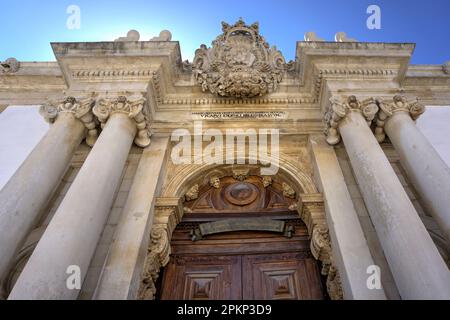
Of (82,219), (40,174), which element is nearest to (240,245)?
(82,219)

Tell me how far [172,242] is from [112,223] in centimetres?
116

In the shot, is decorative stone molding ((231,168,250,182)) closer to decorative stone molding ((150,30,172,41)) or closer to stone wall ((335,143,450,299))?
stone wall ((335,143,450,299))

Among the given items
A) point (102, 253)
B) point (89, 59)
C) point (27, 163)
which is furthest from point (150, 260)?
point (89, 59)

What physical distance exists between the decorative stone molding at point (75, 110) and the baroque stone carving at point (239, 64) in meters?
2.38

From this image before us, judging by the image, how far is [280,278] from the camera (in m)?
4.98

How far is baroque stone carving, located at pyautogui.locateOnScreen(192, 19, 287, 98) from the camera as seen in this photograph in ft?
21.5

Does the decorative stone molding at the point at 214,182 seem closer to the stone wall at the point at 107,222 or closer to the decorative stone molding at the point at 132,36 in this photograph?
the stone wall at the point at 107,222

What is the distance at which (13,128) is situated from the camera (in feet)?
22.1

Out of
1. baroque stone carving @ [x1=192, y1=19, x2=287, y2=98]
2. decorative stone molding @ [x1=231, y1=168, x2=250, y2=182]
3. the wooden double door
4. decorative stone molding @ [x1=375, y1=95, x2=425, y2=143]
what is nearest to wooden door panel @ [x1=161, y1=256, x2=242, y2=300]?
the wooden double door

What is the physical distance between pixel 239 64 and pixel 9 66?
5.72 metres

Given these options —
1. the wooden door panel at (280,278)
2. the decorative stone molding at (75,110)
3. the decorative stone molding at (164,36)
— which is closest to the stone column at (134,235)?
the decorative stone molding at (75,110)

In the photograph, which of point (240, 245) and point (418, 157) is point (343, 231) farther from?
point (240, 245)

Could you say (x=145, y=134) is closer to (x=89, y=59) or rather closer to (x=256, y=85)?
(x=89, y=59)

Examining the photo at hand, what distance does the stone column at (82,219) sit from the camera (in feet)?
10.9
